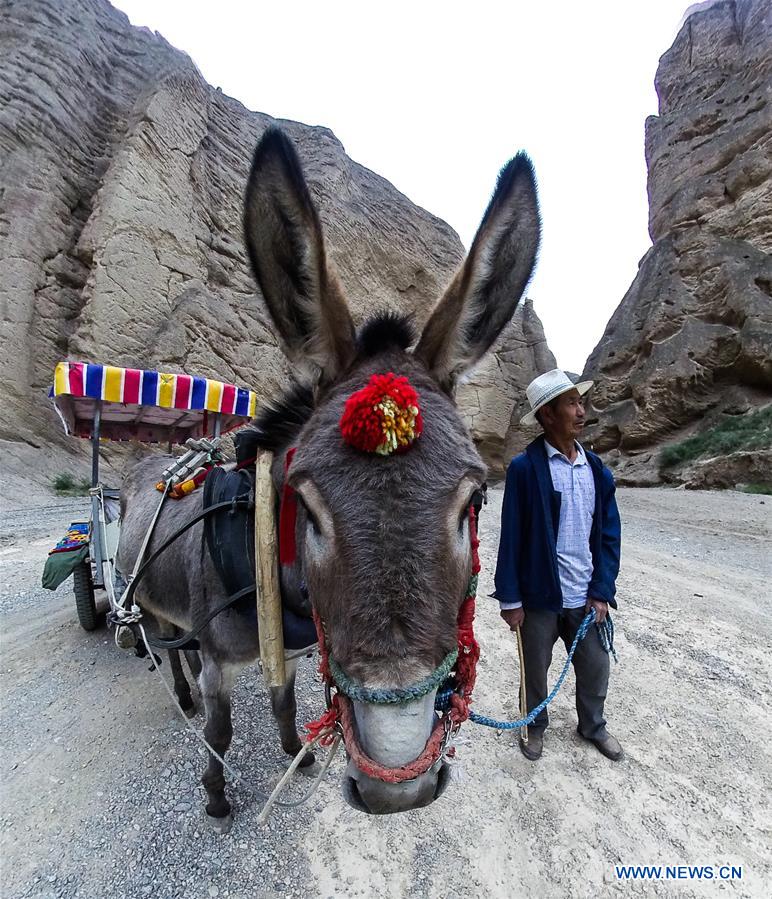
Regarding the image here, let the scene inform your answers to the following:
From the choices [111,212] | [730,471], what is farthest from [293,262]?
[111,212]

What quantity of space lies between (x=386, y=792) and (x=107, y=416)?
16.5ft

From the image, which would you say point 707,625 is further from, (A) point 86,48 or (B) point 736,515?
(A) point 86,48

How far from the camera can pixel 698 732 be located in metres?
2.71

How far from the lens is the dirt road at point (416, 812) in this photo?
190 centimetres

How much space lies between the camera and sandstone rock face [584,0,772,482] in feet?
52.4

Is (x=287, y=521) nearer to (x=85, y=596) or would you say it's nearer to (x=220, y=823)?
(x=220, y=823)

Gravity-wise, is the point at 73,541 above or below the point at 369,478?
below

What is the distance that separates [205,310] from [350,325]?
16.3 metres

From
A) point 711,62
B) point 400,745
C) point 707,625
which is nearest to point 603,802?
point 400,745

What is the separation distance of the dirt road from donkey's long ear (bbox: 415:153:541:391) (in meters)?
2.18

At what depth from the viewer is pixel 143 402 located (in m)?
3.88

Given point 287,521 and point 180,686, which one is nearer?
point 287,521

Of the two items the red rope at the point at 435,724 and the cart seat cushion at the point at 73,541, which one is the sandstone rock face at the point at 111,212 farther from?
the red rope at the point at 435,724

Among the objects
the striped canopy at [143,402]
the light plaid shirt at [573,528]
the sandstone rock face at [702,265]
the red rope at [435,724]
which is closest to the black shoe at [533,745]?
the light plaid shirt at [573,528]
